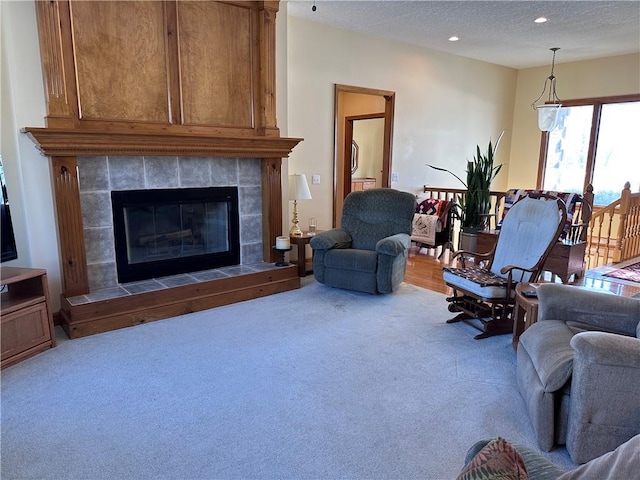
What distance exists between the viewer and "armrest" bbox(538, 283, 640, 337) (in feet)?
7.29

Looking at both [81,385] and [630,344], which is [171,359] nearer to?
[81,385]

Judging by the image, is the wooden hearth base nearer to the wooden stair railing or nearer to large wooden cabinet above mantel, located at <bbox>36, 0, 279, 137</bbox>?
large wooden cabinet above mantel, located at <bbox>36, 0, 279, 137</bbox>

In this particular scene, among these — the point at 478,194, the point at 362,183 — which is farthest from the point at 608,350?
the point at 362,183

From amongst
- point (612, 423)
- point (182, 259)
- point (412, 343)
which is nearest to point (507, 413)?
point (612, 423)

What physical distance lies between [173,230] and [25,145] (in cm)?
140

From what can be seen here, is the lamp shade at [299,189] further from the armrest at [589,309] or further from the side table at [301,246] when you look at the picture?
the armrest at [589,309]

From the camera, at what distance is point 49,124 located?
3207mm

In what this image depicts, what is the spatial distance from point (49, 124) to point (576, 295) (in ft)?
12.4

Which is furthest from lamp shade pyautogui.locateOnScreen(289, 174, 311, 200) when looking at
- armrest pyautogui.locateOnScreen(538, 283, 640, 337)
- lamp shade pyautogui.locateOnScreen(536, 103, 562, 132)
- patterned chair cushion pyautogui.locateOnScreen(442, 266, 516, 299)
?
lamp shade pyautogui.locateOnScreen(536, 103, 562, 132)

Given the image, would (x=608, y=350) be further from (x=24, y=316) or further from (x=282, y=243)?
(x=24, y=316)

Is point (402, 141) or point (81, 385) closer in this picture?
point (81, 385)

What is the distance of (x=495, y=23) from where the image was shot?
516cm

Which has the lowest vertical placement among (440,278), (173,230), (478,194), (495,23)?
(440,278)

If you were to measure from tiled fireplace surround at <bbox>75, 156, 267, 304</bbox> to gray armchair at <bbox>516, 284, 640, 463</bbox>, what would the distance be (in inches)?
114
